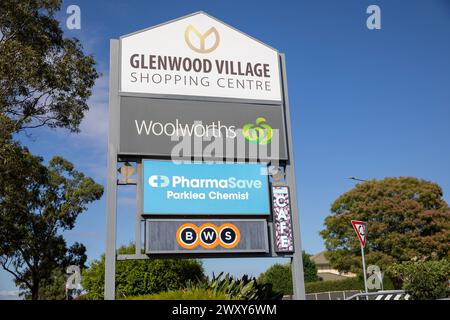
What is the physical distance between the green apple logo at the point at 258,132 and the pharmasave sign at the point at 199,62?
0.89 meters

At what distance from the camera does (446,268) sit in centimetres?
2064

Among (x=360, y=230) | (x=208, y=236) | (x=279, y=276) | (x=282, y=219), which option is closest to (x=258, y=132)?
(x=282, y=219)

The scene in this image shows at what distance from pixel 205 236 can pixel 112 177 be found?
9.80 ft

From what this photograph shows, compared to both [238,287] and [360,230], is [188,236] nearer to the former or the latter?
[238,287]

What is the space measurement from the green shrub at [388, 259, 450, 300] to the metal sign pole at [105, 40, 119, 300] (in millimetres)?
13089

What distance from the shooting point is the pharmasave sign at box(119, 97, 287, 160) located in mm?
13617

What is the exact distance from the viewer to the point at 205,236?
13062mm

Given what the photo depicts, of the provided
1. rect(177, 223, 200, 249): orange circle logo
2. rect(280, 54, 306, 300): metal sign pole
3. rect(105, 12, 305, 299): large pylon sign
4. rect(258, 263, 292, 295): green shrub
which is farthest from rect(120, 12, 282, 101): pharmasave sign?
rect(258, 263, 292, 295): green shrub

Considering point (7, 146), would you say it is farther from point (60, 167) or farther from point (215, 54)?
point (60, 167)

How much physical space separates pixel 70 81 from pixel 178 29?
11.4 metres

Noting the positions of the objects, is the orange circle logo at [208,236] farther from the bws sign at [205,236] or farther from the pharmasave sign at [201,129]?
the pharmasave sign at [201,129]

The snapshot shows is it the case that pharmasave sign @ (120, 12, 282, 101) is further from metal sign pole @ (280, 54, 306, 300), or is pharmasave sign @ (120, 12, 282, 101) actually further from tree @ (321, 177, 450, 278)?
tree @ (321, 177, 450, 278)

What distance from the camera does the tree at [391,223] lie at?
42.2m
